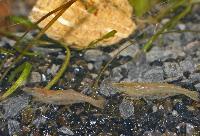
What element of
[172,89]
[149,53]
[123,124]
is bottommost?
[123,124]

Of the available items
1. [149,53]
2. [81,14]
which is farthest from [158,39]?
[81,14]

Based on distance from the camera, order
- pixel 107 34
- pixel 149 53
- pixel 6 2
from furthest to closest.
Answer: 1. pixel 6 2
2. pixel 149 53
3. pixel 107 34

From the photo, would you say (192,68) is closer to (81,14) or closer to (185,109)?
(185,109)

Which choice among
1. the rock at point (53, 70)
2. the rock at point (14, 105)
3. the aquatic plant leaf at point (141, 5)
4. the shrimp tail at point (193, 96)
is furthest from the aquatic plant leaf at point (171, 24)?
the rock at point (14, 105)

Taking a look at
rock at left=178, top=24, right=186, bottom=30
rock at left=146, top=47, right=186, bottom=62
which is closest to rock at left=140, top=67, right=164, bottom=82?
rock at left=146, top=47, right=186, bottom=62

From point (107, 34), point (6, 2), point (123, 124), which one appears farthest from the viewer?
point (6, 2)

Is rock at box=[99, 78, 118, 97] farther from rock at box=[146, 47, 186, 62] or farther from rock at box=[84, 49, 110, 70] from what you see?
rock at box=[146, 47, 186, 62]

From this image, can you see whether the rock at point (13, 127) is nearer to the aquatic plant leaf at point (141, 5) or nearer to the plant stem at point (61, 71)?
the plant stem at point (61, 71)
